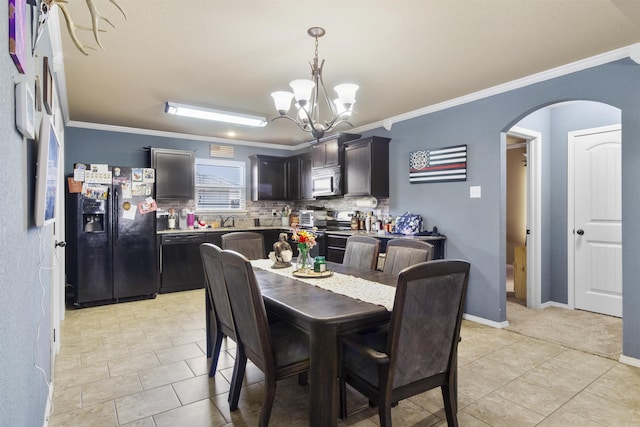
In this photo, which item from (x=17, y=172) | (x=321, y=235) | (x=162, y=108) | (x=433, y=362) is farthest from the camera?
(x=321, y=235)

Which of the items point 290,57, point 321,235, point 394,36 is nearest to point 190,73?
point 290,57

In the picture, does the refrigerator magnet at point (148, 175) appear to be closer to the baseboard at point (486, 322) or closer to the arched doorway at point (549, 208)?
the baseboard at point (486, 322)

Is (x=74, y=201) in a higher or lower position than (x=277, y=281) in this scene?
higher

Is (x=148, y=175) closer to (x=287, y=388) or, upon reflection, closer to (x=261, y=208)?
(x=261, y=208)

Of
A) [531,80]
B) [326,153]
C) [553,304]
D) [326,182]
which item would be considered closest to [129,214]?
[326,182]

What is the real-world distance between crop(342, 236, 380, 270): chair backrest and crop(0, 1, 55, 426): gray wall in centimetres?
220

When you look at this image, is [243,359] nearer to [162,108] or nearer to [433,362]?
[433,362]

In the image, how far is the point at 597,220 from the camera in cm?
412

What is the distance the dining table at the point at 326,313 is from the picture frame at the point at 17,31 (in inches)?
54.9

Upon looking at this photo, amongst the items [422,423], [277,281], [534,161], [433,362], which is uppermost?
[534,161]

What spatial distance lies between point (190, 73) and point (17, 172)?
8.03 ft

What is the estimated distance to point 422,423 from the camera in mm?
2082

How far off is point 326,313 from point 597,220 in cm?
392

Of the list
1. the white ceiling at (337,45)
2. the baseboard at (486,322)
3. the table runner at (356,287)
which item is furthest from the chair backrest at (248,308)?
the baseboard at (486,322)
